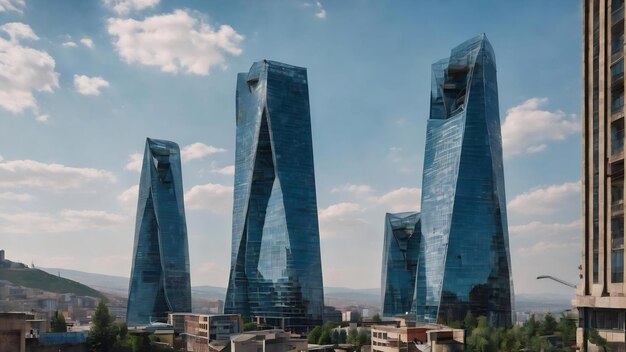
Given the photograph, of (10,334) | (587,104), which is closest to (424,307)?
(587,104)

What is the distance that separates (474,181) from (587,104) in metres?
73.0

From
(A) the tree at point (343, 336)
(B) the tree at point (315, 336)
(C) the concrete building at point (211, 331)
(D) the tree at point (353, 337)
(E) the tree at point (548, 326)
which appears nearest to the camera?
(E) the tree at point (548, 326)

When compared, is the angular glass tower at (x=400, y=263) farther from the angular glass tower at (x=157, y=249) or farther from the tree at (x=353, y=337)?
the tree at (x=353, y=337)

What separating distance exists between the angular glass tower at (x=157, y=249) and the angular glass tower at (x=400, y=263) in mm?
42776

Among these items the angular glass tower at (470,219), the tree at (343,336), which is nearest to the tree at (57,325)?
the tree at (343,336)

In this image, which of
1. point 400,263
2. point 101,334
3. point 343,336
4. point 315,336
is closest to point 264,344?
point 101,334

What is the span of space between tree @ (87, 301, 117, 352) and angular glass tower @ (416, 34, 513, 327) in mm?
46821

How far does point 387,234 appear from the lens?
144625 mm

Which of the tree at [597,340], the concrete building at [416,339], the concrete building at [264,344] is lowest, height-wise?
the concrete building at [264,344]

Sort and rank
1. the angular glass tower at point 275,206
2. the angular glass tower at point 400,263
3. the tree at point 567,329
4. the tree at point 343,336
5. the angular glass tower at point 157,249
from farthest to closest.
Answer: the angular glass tower at point 157,249
the angular glass tower at point 400,263
the angular glass tower at point 275,206
the tree at point 343,336
the tree at point 567,329

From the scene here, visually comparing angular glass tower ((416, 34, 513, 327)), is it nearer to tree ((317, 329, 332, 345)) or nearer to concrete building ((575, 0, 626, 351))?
tree ((317, 329, 332, 345))

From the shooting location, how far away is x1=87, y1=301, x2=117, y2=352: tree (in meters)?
81.3

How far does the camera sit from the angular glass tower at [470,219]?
4055 inches

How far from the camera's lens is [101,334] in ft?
272
